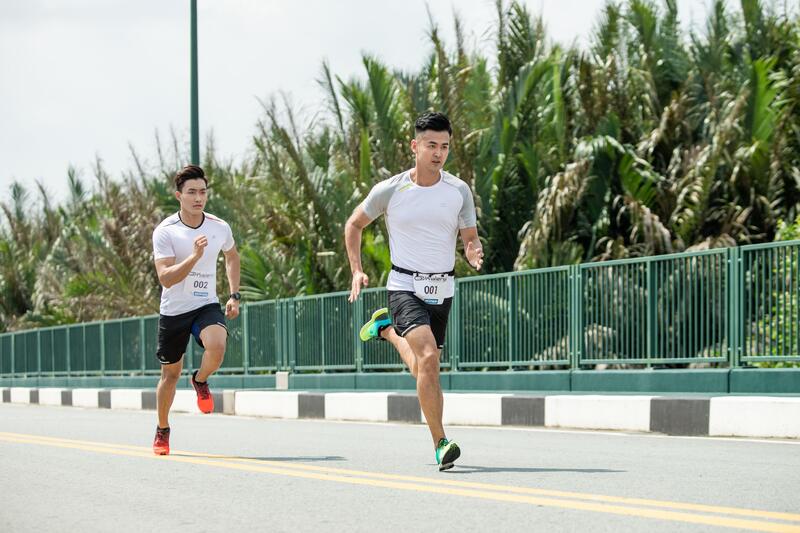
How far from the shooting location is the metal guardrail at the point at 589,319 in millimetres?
11461

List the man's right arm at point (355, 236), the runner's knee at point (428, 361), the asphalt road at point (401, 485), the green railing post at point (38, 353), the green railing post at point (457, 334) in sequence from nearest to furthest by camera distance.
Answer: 1. the asphalt road at point (401, 485)
2. the runner's knee at point (428, 361)
3. the man's right arm at point (355, 236)
4. the green railing post at point (457, 334)
5. the green railing post at point (38, 353)

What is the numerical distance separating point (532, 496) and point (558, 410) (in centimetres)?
586

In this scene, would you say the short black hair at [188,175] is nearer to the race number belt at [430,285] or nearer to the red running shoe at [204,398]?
the red running shoe at [204,398]

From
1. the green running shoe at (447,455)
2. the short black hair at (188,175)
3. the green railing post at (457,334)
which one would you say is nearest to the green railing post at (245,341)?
the green railing post at (457,334)

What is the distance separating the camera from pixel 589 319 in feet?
43.8

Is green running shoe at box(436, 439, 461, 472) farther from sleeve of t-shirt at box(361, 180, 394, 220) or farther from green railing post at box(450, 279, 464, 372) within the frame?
green railing post at box(450, 279, 464, 372)

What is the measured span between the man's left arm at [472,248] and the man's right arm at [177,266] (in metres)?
1.73

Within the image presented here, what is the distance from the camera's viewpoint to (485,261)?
19703 mm

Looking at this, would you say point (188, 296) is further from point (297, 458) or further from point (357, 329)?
point (357, 329)

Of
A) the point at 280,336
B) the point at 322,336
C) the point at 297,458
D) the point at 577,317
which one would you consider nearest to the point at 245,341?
the point at 280,336

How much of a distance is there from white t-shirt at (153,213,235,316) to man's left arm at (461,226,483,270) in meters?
2.05

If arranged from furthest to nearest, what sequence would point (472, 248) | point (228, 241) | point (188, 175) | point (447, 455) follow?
point (228, 241) → point (188, 175) → point (472, 248) → point (447, 455)

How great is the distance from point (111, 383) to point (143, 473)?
16.4 metres

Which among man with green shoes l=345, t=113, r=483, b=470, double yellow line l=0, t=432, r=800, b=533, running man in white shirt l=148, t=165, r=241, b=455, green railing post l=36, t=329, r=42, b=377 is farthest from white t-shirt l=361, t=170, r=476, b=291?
green railing post l=36, t=329, r=42, b=377
